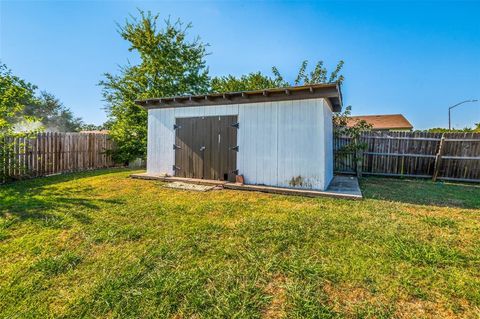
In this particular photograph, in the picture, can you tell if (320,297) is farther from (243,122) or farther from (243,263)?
(243,122)

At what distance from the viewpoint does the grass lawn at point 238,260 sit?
1.65 metres

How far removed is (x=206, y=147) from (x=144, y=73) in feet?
27.4

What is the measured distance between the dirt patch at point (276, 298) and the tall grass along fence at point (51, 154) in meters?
8.10

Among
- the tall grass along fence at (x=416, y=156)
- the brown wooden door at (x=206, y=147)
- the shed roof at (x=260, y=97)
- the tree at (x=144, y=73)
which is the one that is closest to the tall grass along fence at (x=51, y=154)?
the tree at (x=144, y=73)

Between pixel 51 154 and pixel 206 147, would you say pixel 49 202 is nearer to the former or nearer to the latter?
pixel 206 147

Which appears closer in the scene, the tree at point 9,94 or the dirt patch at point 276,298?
the dirt patch at point 276,298

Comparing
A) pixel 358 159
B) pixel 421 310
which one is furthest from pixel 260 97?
pixel 421 310

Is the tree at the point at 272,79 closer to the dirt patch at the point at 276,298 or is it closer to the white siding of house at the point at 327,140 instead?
the white siding of house at the point at 327,140

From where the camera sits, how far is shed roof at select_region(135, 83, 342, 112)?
5.00 meters

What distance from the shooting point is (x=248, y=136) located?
231 inches

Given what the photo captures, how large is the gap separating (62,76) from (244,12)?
1274 centimetres

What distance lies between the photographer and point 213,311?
159cm

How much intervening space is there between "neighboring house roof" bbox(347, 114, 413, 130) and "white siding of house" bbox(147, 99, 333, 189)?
18.6 metres

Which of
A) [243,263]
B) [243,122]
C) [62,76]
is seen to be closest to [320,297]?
[243,263]
